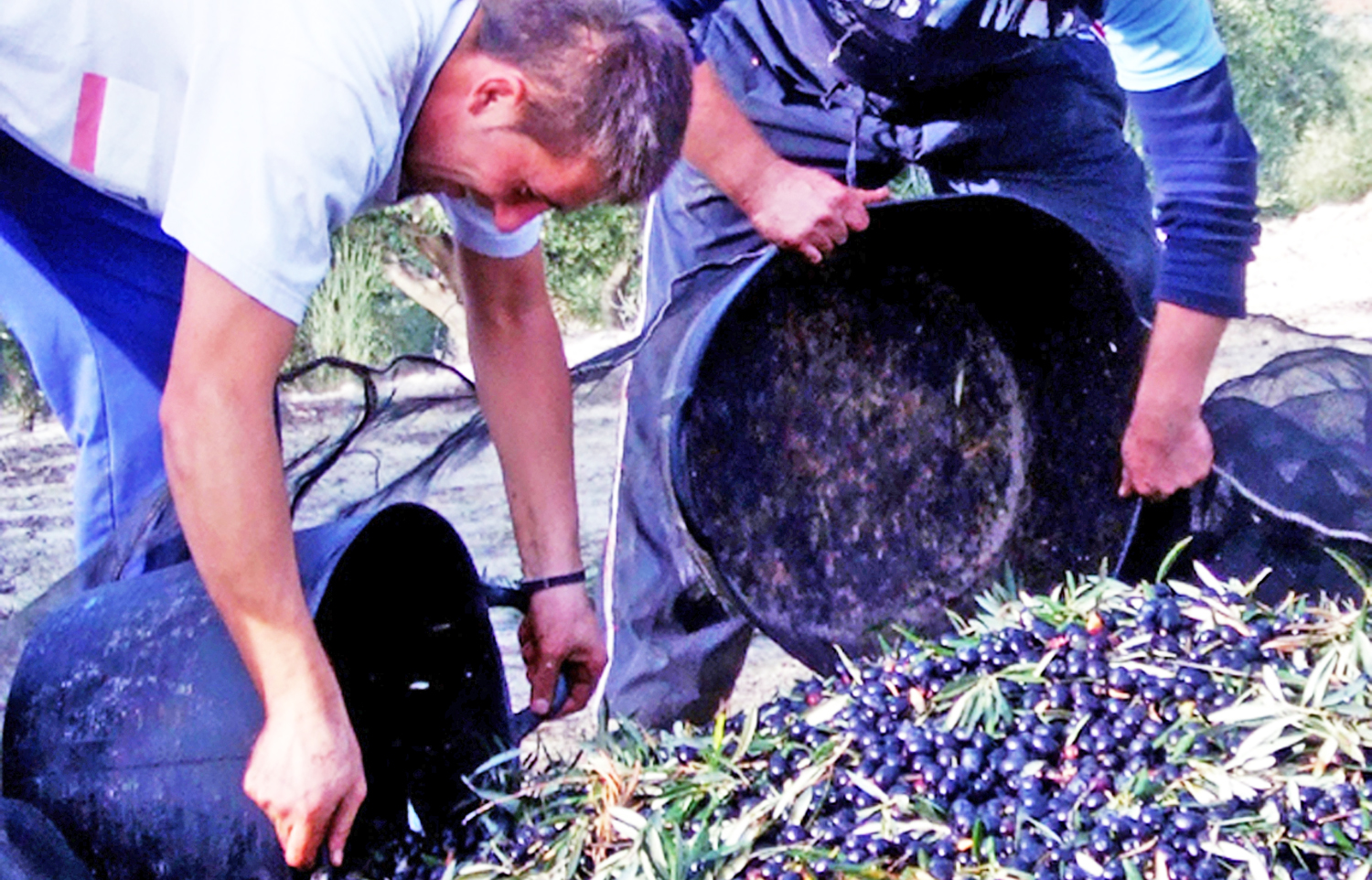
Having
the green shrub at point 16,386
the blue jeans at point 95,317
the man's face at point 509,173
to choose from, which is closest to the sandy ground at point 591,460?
the green shrub at point 16,386

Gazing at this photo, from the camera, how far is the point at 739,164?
180 centimetres

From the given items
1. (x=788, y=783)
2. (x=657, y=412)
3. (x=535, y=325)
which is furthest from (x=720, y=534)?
(x=788, y=783)

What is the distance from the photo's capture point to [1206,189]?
1.88 metres

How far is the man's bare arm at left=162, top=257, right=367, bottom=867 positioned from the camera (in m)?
1.12

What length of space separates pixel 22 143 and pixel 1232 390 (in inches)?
58.9

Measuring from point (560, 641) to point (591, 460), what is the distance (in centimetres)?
189

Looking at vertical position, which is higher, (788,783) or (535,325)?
(535,325)

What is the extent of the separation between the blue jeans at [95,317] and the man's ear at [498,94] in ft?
1.83

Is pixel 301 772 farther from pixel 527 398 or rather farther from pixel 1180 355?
pixel 1180 355

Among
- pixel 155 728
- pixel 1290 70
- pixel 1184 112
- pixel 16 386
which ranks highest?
pixel 1184 112

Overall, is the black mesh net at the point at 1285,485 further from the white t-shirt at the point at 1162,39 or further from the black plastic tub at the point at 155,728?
the black plastic tub at the point at 155,728

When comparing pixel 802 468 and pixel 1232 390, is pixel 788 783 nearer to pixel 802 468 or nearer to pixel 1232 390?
pixel 802 468

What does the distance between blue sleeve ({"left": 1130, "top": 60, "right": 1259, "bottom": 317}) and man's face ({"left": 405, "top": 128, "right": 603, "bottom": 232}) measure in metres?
0.93

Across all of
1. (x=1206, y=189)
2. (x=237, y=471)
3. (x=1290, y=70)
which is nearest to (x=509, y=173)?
(x=237, y=471)
